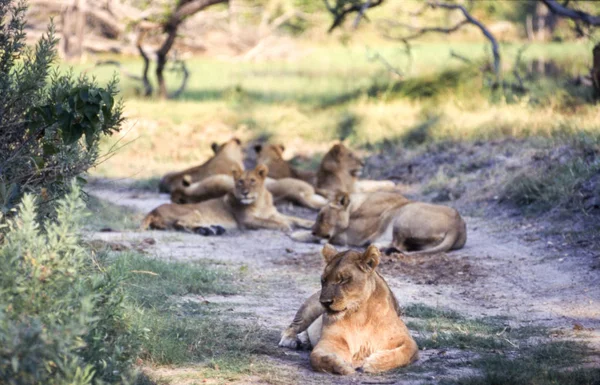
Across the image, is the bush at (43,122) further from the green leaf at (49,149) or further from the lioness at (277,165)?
the lioness at (277,165)

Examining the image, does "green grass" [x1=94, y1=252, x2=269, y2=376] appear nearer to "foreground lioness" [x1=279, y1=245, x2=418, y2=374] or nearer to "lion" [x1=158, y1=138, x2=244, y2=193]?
"foreground lioness" [x1=279, y1=245, x2=418, y2=374]

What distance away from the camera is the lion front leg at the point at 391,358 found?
17.6ft

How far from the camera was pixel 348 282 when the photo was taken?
216 inches

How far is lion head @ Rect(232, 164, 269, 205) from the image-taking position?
11.8 meters

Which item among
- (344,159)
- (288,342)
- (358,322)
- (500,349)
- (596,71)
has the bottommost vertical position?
(344,159)

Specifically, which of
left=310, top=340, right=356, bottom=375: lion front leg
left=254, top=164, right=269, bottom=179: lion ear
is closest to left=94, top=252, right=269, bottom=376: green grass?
left=310, top=340, right=356, bottom=375: lion front leg

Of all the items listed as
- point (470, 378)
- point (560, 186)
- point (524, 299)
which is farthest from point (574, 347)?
point (560, 186)

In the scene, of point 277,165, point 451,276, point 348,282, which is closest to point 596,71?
point 277,165

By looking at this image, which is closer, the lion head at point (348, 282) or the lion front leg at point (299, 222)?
the lion head at point (348, 282)

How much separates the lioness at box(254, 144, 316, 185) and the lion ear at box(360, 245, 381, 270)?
828 centimetres

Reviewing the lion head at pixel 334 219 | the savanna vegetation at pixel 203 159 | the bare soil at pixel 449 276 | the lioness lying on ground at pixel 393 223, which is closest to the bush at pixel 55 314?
the savanna vegetation at pixel 203 159

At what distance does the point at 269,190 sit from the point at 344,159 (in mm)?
1163

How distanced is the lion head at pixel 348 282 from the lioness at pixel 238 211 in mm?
5910

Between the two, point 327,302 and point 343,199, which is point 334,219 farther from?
point 327,302
